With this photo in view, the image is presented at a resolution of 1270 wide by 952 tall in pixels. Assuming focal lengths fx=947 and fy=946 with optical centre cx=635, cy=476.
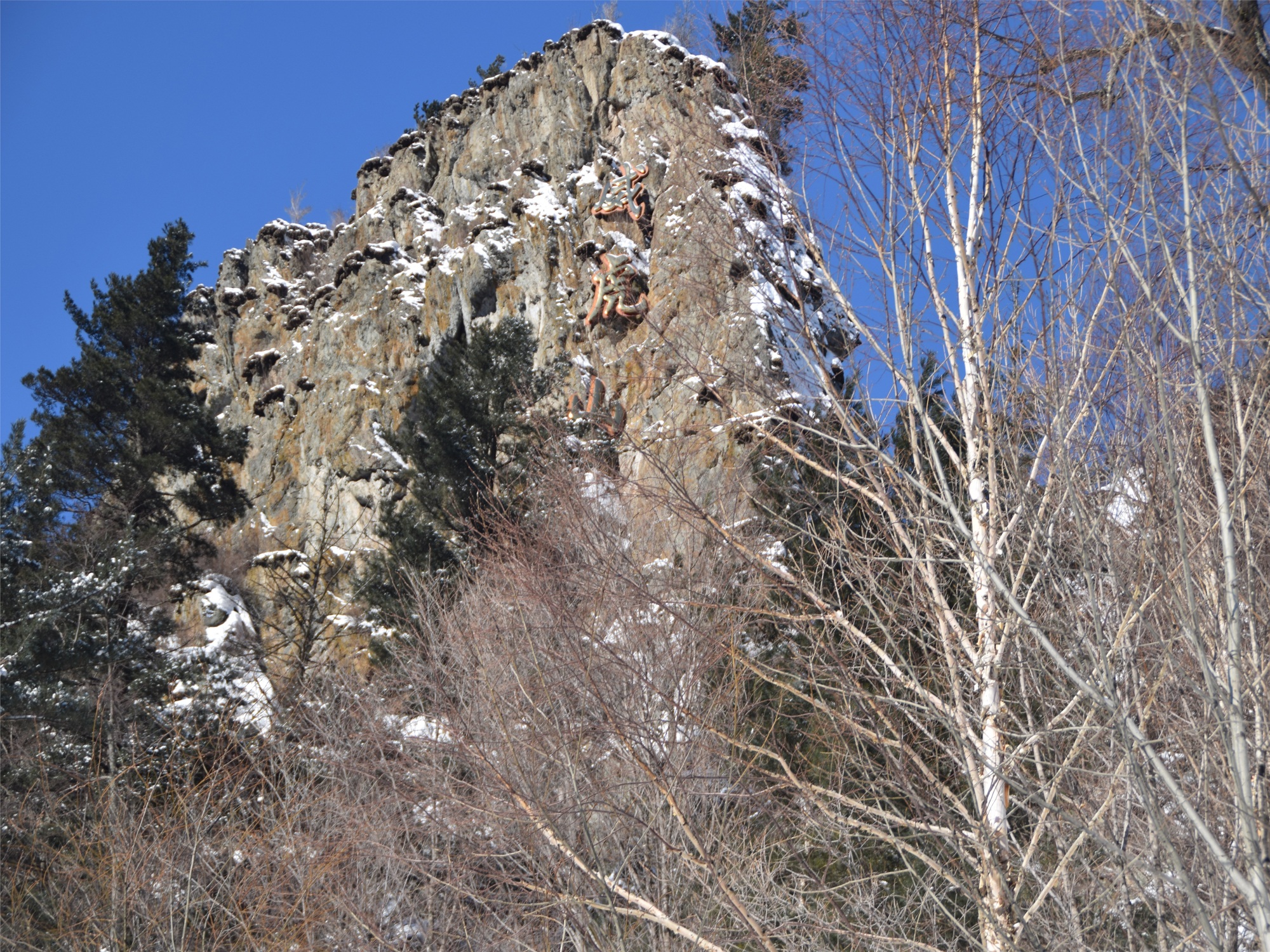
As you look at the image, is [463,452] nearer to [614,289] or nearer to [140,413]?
[614,289]

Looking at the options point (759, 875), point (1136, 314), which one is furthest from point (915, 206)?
point (759, 875)

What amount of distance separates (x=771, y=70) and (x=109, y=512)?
17084 mm

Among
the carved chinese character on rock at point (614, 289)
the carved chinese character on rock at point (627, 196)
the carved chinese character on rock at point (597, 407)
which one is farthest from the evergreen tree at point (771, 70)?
the carved chinese character on rock at point (627, 196)

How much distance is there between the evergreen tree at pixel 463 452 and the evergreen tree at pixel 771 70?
840cm

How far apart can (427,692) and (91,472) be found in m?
10.6

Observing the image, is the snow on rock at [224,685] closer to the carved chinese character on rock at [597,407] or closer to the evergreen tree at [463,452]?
the evergreen tree at [463,452]

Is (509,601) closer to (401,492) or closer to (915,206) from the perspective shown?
(915,206)

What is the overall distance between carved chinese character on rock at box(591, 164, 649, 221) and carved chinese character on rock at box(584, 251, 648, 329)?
141 centimetres

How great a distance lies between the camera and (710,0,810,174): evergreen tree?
4.75 meters

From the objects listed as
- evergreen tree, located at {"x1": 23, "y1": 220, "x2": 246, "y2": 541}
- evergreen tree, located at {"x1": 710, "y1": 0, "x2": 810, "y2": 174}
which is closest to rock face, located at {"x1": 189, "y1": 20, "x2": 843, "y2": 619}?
evergreen tree, located at {"x1": 23, "y1": 220, "x2": 246, "y2": 541}

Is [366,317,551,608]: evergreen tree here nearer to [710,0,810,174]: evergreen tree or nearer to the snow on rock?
the snow on rock

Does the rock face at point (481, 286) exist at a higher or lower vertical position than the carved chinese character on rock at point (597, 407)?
higher

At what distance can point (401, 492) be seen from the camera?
19.6 metres

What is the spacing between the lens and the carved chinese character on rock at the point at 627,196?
845 inches
